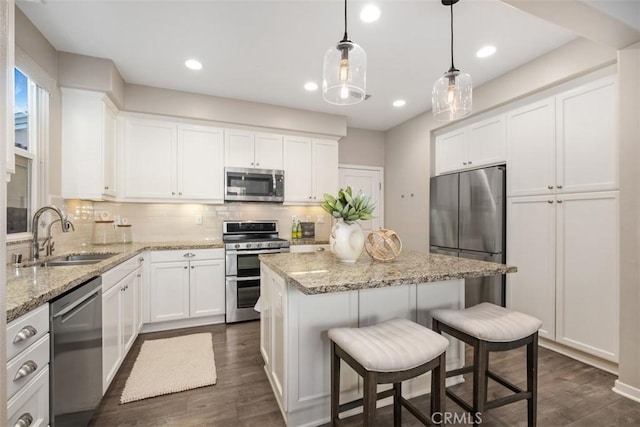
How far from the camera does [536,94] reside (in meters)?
2.74

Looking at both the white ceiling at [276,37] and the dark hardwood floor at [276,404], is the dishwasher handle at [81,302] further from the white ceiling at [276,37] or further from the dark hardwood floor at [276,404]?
the white ceiling at [276,37]

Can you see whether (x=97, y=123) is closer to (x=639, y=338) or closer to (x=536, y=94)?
(x=536, y=94)

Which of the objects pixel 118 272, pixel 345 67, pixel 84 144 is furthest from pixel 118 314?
pixel 345 67

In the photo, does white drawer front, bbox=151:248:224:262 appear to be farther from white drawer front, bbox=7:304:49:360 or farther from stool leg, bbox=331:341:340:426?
stool leg, bbox=331:341:340:426

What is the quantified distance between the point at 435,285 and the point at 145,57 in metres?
3.16

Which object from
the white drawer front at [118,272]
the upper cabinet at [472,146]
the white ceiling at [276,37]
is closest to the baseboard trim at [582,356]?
the upper cabinet at [472,146]

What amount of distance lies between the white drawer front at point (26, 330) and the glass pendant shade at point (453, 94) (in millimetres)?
2500

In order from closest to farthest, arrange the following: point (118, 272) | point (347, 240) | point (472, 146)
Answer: point (347, 240), point (118, 272), point (472, 146)

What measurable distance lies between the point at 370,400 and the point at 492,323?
2.60ft

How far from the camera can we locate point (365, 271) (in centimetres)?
161

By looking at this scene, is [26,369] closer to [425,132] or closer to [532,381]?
[532,381]

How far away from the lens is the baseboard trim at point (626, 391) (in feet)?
6.29

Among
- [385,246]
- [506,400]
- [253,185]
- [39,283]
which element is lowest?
[506,400]

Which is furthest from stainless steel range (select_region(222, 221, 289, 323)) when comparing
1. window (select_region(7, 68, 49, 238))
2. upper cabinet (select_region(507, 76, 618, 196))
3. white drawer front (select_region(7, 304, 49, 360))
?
upper cabinet (select_region(507, 76, 618, 196))
